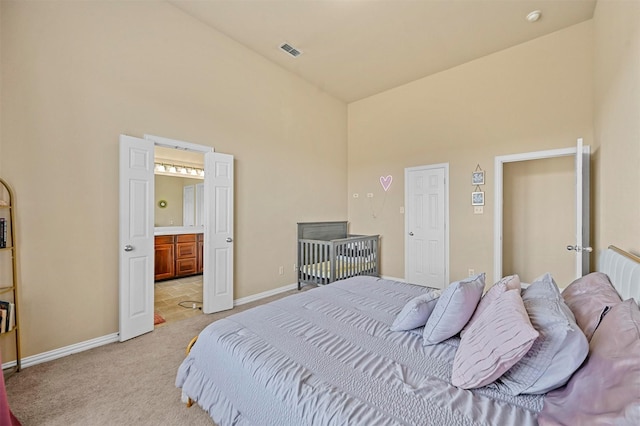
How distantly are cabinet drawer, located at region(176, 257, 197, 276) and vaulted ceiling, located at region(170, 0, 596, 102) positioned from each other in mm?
3832

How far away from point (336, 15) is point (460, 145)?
2.58 m

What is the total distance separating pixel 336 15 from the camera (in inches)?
124

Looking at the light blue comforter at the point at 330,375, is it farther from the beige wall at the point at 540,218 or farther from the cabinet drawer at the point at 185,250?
the cabinet drawer at the point at 185,250

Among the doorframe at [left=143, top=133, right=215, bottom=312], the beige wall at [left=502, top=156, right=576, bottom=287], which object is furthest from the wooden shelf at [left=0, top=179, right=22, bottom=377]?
the beige wall at [left=502, top=156, right=576, bottom=287]

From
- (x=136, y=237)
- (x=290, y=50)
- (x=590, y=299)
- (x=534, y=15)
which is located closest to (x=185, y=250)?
(x=136, y=237)

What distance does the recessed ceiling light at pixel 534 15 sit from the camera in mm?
3080

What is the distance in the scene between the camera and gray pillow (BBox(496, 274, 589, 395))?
3.11 feet

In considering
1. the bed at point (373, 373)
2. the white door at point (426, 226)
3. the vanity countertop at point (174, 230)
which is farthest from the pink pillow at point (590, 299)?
the vanity countertop at point (174, 230)

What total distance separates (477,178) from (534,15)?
1990mm

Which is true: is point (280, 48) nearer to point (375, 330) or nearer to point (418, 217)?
point (418, 217)

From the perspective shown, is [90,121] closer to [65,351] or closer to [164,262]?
[65,351]

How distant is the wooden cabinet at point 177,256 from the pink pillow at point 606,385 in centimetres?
526

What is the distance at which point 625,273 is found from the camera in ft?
4.74

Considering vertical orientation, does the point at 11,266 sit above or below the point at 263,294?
above
